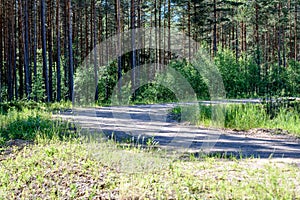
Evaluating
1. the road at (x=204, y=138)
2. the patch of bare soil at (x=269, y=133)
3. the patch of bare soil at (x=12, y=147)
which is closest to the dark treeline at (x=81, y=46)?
the road at (x=204, y=138)

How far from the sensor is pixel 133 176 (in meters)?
5.28

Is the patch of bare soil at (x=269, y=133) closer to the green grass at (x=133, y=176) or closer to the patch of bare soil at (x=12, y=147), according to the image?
the green grass at (x=133, y=176)

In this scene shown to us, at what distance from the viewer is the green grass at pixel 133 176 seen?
14.6 feet

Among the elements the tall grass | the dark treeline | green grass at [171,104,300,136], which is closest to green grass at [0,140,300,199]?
the tall grass

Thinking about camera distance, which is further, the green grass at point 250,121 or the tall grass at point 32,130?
the green grass at point 250,121

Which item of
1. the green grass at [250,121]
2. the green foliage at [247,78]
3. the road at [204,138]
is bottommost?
the road at [204,138]

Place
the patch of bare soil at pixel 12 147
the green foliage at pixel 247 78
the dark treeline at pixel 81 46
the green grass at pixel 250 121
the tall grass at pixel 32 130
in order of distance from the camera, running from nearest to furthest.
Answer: the patch of bare soil at pixel 12 147 → the tall grass at pixel 32 130 → the green grass at pixel 250 121 → the dark treeline at pixel 81 46 → the green foliage at pixel 247 78

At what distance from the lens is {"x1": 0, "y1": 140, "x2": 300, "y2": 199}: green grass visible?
446 centimetres

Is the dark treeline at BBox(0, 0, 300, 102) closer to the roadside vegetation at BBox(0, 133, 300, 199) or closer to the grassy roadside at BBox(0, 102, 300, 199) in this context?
the grassy roadside at BBox(0, 102, 300, 199)

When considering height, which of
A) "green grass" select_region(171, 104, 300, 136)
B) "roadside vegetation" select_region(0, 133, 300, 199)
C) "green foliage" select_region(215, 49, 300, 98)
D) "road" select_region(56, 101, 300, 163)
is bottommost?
"roadside vegetation" select_region(0, 133, 300, 199)

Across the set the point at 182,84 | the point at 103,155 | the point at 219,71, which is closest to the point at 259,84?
the point at 219,71

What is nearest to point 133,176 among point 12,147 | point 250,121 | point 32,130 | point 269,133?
point 12,147

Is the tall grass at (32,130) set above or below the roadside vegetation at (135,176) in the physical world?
above

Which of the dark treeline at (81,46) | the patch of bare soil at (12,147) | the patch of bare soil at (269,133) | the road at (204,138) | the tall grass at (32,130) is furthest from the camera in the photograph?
the dark treeline at (81,46)
